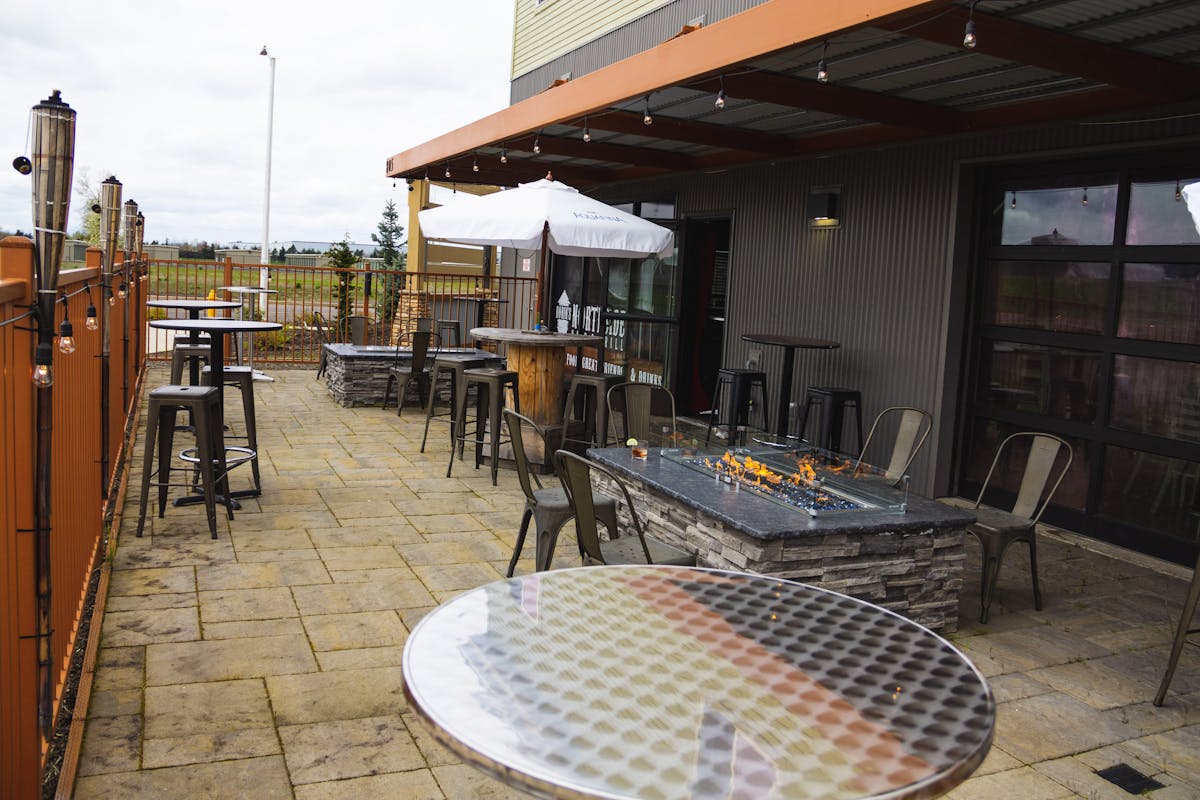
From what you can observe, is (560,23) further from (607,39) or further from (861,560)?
(861,560)

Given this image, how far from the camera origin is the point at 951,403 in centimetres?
656

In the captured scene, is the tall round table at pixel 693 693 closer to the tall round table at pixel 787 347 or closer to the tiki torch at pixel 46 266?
the tiki torch at pixel 46 266

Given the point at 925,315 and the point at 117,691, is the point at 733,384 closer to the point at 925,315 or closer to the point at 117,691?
the point at 925,315

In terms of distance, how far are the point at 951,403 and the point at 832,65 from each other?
250 cm

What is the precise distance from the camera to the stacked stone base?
3.66 m

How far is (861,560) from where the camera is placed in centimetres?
380

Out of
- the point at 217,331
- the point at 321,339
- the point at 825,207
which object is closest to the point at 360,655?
the point at 217,331

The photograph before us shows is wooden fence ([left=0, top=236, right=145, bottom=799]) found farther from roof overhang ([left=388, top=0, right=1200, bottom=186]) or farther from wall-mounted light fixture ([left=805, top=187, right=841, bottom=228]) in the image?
wall-mounted light fixture ([left=805, top=187, right=841, bottom=228])

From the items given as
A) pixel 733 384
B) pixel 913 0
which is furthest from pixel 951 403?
pixel 913 0

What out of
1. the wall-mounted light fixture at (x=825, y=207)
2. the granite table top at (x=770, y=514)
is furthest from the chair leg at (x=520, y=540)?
the wall-mounted light fixture at (x=825, y=207)

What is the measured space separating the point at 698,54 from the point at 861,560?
119 inches

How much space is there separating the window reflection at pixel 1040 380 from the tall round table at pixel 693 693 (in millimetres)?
4194

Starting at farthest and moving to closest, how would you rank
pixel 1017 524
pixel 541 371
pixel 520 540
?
1. pixel 541 371
2. pixel 520 540
3. pixel 1017 524

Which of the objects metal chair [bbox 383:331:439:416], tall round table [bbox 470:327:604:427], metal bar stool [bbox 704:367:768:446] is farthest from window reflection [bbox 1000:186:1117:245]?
metal chair [bbox 383:331:439:416]
